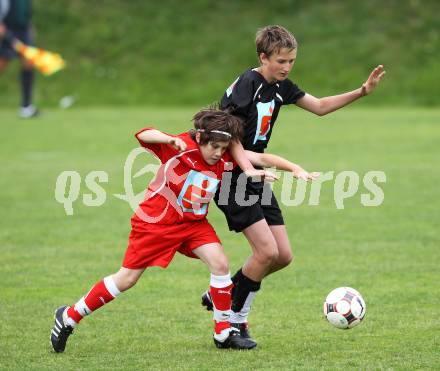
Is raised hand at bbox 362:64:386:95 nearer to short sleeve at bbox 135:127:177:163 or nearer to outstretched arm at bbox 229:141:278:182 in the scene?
outstretched arm at bbox 229:141:278:182

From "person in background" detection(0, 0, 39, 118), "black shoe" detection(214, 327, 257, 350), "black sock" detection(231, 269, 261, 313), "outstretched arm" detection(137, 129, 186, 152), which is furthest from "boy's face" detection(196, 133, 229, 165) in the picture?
"person in background" detection(0, 0, 39, 118)

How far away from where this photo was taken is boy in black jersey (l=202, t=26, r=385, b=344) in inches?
222

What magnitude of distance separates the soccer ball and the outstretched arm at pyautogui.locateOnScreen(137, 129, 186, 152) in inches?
50.6

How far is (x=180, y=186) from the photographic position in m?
5.49

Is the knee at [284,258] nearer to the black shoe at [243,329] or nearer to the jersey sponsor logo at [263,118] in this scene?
the black shoe at [243,329]

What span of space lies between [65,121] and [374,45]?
852 centimetres

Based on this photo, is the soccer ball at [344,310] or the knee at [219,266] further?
the soccer ball at [344,310]

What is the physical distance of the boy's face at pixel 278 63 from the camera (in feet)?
18.4

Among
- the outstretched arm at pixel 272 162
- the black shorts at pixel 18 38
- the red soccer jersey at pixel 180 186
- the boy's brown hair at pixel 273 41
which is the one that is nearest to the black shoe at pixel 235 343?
the red soccer jersey at pixel 180 186

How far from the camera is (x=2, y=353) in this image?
532 cm

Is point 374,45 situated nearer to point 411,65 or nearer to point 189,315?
point 411,65

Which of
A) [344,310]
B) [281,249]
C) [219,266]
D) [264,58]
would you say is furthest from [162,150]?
[344,310]

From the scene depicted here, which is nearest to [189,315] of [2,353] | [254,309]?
[254,309]

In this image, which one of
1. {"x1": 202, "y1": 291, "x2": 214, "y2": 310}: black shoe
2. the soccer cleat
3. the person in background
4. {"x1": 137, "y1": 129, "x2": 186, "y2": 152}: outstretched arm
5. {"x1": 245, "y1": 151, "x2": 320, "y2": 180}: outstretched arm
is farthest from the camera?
the soccer cleat
